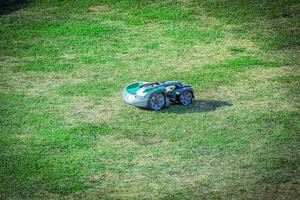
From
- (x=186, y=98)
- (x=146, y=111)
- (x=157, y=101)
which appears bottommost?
(x=146, y=111)

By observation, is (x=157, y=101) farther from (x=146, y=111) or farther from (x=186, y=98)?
(x=186, y=98)

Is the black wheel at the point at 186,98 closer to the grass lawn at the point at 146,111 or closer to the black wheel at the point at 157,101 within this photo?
the grass lawn at the point at 146,111

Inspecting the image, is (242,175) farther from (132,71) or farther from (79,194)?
(132,71)

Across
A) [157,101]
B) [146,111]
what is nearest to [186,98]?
[157,101]

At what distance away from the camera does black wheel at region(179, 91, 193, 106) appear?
68.2 feet

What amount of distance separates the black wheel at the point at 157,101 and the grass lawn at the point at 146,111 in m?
0.41

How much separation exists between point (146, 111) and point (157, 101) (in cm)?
52

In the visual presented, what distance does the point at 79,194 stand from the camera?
48.4ft

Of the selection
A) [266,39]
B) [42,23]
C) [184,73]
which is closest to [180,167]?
[184,73]

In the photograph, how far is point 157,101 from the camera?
20.4 metres

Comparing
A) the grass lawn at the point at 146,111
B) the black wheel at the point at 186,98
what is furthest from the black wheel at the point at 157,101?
the black wheel at the point at 186,98

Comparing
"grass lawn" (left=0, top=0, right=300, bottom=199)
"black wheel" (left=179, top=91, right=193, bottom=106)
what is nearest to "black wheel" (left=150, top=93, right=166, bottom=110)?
"grass lawn" (left=0, top=0, right=300, bottom=199)

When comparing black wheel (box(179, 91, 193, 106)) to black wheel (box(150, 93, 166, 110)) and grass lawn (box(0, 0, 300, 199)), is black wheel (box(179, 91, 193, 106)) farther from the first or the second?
black wheel (box(150, 93, 166, 110))

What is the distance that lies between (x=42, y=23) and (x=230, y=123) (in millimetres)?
16262
